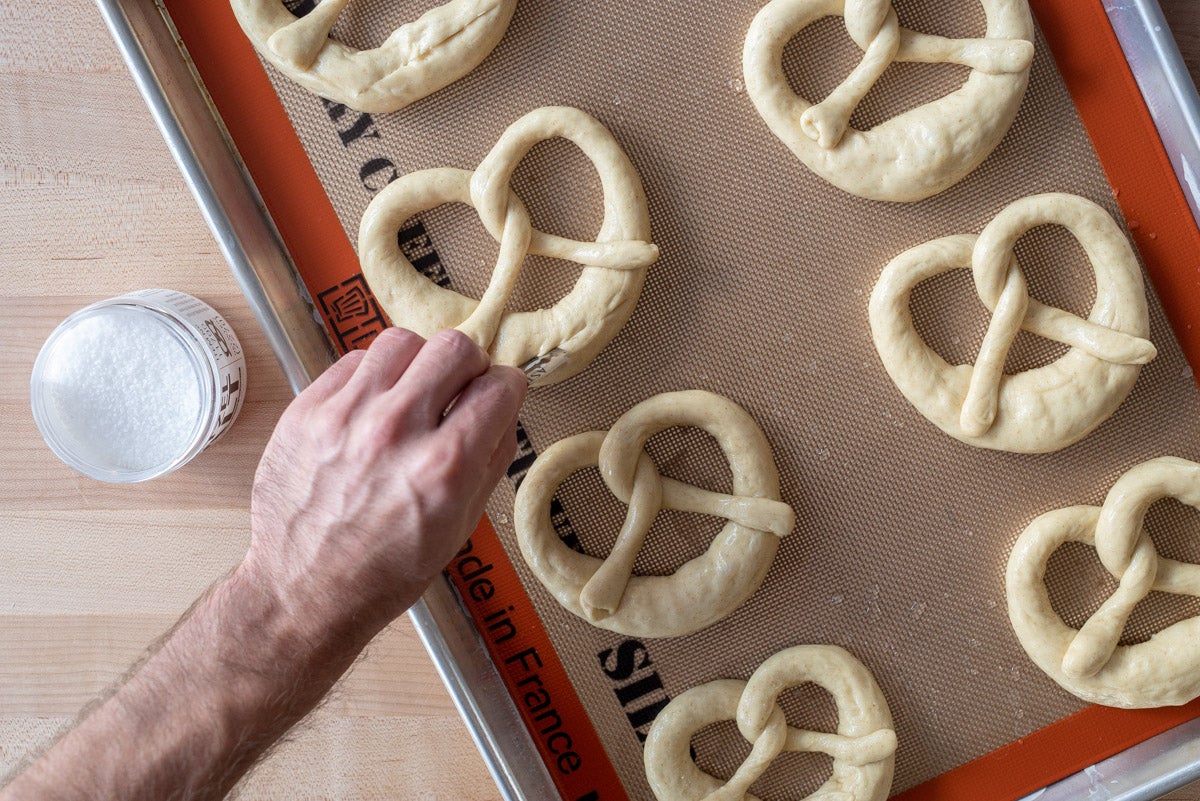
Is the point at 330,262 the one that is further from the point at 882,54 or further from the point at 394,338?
the point at 882,54

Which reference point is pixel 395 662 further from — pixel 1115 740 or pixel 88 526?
pixel 1115 740

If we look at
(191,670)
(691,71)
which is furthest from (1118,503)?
(191,670)

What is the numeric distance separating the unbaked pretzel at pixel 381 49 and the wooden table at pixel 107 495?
0.22 meters

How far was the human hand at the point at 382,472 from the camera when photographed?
0.76 m

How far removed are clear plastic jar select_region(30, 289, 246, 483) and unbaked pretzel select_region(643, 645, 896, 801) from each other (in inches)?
25.5

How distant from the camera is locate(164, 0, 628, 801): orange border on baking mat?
1.05m

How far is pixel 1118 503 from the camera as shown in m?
1.01

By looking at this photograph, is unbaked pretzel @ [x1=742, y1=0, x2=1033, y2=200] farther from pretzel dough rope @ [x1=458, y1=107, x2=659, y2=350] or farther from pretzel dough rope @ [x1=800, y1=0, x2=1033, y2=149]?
pretzel dough rope @ [x1=458, y1=107, x2=659, y2=350]

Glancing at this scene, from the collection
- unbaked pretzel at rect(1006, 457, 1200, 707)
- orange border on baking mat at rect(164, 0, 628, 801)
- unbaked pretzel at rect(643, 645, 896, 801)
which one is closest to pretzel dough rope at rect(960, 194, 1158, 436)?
unbaked pretzel at rect(1006, 457, 1200, 707)

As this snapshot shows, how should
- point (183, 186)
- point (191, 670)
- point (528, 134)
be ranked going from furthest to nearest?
point (183, 186) → point (528, 134) → point (191, 670)

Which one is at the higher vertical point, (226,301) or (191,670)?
(226,301)

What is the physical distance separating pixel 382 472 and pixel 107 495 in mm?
586

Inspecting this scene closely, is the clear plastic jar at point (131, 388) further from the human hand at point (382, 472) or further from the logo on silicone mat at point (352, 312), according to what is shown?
the human hand at point (382, 472)

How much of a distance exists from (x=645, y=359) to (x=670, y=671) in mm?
376
